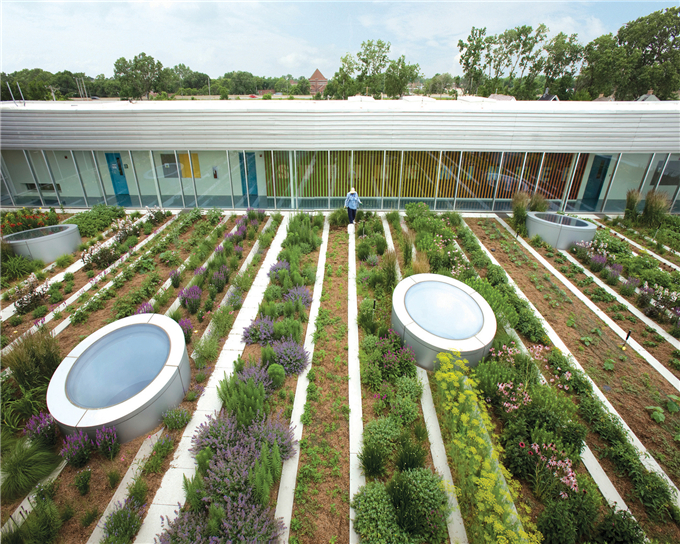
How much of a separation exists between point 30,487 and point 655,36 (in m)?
59.9

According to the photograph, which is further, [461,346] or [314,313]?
[314,313]

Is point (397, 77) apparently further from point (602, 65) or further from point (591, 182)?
point (591, 182)

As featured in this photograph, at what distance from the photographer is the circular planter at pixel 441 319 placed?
614 cm

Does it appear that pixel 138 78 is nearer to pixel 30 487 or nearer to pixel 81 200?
pixel 81 200

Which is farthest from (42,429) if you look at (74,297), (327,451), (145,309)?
(74,297)

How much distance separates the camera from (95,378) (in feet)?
17.6

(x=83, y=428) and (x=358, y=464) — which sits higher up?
(x=83, y=428)

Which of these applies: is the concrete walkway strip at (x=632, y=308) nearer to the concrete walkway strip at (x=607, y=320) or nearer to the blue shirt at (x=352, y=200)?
the concrete walkway strip at (x=607, y=320)

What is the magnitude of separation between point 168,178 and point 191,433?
37.9 ft

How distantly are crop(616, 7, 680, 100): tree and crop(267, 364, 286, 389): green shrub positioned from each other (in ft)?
176

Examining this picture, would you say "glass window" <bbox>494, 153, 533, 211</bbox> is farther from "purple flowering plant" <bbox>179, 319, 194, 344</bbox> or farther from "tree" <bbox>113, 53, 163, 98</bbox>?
"tree" <bbox>113, 53, 163, 98</bbox>

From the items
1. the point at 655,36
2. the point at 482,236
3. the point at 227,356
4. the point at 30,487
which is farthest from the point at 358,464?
the point at 655,36

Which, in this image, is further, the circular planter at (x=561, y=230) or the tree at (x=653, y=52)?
the tree at (x=653, y=52)

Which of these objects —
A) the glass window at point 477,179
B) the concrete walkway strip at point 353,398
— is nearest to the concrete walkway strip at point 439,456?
the concrete walkway strip at point 353,398
